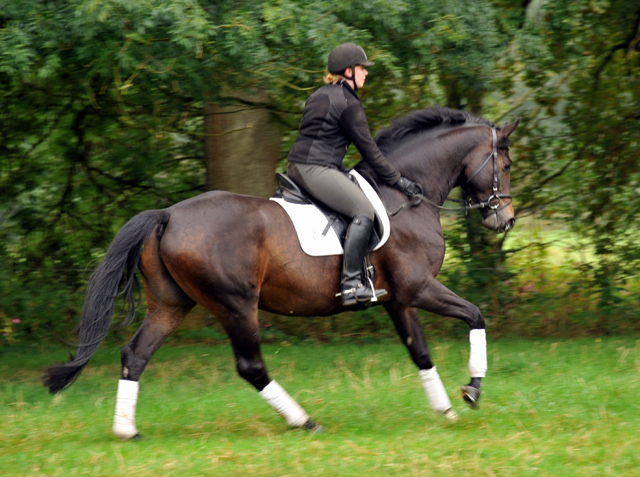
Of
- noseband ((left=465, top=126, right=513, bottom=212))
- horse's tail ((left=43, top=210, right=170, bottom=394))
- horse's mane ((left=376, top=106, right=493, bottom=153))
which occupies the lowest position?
horse's tail ((left=43, top=210, right=170, bottom=394))

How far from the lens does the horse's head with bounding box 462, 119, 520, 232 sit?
643 cm

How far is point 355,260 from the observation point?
5766 millimetres

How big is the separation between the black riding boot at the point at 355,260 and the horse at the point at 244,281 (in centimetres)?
12

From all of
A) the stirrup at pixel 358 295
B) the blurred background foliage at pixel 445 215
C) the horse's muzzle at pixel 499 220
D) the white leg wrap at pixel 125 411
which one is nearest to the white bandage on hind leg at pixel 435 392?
the stirrup at pixel 358 295

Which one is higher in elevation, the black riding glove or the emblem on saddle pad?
the black riding glove

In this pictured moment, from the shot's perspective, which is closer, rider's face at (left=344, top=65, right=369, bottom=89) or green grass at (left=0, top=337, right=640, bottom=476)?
green grass at (left=0, top=337, right=640, bottom=476)

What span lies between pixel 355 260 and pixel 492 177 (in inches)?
58.9

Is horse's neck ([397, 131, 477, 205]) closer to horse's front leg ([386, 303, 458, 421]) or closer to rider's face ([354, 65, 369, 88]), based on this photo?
rider's face ([354, 65, 369, 88])

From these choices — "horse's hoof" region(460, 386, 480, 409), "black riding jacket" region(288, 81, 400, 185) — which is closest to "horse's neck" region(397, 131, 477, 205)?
"black riding jacket" region(288, 81, 400, 185)

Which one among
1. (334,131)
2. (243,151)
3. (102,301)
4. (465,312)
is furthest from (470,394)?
(243,151)

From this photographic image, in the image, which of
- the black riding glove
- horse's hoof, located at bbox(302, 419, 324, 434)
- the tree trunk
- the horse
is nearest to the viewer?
the horse

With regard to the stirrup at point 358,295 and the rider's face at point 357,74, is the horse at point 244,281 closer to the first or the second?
the stirrup at point 358,295

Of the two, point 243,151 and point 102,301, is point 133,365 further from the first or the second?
point 243,151

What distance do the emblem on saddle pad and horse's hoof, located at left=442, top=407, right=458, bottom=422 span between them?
140 centimetres
